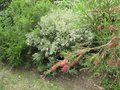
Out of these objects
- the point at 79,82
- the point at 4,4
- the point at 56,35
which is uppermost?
the point at 4,4

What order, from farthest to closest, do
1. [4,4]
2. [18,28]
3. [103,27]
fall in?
[4,4] → [18,28] → [103,27]

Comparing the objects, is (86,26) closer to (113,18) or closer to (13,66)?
(113,18)

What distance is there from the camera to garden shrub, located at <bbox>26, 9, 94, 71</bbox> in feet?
15.8

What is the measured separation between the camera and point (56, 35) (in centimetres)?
495

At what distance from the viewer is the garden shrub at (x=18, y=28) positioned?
5.06 meters

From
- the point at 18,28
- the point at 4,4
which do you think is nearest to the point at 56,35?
the point at 18,28

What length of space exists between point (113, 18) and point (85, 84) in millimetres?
1252

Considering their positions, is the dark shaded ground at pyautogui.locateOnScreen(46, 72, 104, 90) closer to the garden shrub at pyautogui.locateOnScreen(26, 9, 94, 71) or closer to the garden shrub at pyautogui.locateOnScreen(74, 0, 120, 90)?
the garden shrub at pyautogui.locateOnScreen(74, 0, 120, 90)

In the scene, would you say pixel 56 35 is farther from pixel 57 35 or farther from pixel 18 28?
pixel 18 28

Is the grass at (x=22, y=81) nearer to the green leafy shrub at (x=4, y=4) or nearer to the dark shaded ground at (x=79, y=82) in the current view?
the dark shaded ground at (x=79, y=82)

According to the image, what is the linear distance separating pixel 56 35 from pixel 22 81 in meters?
1.03

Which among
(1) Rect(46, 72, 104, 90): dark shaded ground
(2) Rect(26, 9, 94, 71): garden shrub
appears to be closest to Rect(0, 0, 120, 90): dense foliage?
(2) Rect(26, 9, 94, 71): garden shrub

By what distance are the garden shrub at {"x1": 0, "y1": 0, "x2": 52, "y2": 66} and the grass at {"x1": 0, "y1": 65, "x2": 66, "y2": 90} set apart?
204mm

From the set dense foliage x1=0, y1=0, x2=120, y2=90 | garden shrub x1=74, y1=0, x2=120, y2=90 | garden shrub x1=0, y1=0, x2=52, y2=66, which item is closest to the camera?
garden shrub x1=74, y1=0, x2=120, y2=90
